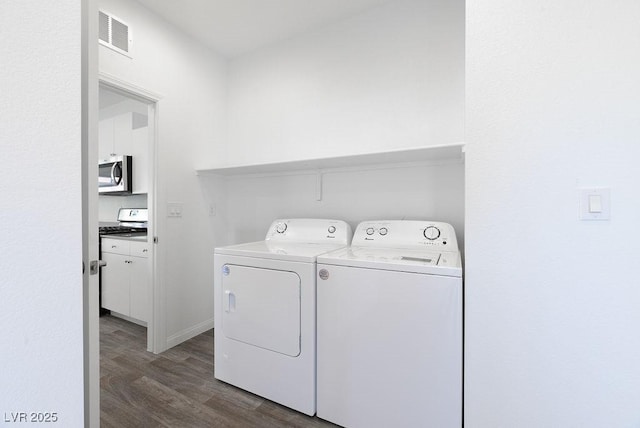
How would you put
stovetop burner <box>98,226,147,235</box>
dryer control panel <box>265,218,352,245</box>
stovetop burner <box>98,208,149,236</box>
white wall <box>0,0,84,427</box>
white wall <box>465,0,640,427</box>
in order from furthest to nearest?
1. stovetop burner <box>98,208,149,236</box>
2. stovetop burner <box>98,226,147,235</box>
3. dryer control panel <box>265,218,352,245</box>
4. white wall <box>465,0,640,427</box>
5. white wall <box>0,0,84,427</box>

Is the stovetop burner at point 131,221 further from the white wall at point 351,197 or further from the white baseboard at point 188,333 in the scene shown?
the white baseboard at point 188,333

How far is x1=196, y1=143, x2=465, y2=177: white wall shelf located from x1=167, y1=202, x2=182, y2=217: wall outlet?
1.20 feet

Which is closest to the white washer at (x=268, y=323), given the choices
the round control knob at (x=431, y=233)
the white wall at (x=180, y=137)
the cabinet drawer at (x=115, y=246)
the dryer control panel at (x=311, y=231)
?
the dryer control panel at (x=311, y=231)

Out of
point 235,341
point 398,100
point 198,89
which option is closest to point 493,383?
point 235,341

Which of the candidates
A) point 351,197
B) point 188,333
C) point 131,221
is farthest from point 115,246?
point 351,197

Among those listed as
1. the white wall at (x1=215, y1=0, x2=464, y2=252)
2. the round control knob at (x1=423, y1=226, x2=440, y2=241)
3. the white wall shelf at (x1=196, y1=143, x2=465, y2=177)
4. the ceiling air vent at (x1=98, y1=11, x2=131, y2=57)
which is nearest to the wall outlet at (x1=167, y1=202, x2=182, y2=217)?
the white wall shelf at (x1=196, y1=143, x2=465, y2=177)

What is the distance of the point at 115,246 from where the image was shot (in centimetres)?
276

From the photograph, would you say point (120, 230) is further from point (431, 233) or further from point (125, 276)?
point (431, 233)

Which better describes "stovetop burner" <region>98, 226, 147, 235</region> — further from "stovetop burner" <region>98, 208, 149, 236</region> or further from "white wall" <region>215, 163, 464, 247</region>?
"white wall" <region>215, 163, 464, 247</region>

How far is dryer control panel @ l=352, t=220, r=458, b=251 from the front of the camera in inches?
67.5

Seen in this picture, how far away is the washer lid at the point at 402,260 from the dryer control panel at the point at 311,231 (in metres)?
0.32

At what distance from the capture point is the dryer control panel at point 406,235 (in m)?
1.71

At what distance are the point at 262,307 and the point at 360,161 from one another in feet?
3.95

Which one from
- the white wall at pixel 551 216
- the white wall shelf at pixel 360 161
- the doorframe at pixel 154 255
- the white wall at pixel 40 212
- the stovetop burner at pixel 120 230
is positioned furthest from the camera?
the stovetop burner at pixel 120 230
